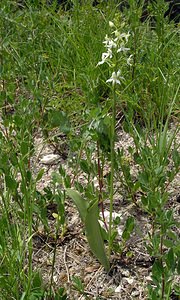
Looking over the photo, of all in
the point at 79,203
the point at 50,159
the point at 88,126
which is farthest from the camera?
the point at 50,159

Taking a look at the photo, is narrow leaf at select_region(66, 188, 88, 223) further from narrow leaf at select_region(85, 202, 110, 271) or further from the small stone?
the small stone

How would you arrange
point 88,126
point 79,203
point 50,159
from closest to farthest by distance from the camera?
point 79,203
point 88,126
point 50,159

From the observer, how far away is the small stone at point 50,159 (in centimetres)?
251

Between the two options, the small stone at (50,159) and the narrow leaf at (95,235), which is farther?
the small stone at (50,159)

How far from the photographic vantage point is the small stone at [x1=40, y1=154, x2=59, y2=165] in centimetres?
251

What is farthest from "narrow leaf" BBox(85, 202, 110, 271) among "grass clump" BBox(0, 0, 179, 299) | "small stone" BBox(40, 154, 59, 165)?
"small stone" BBox(40, 154, 59, 165)

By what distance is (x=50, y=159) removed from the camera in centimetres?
252

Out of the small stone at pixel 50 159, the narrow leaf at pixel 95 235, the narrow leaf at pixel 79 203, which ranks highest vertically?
the small stone at pixel 50 159

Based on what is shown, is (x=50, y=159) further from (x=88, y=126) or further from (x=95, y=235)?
(x=95, y=235)

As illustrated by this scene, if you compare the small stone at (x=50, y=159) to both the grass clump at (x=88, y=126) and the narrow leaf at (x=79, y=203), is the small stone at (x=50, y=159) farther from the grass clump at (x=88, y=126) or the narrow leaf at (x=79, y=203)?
the narrow leaf at (x=79, y=203)

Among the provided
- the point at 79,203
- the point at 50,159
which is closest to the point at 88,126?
the point at 50,159

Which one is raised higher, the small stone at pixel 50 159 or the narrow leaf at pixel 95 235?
the small stone at pixel 50 159

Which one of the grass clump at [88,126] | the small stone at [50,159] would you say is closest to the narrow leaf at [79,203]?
the grass clump at [88,126]

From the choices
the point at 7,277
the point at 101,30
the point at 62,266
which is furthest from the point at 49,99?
the point at 7,277
